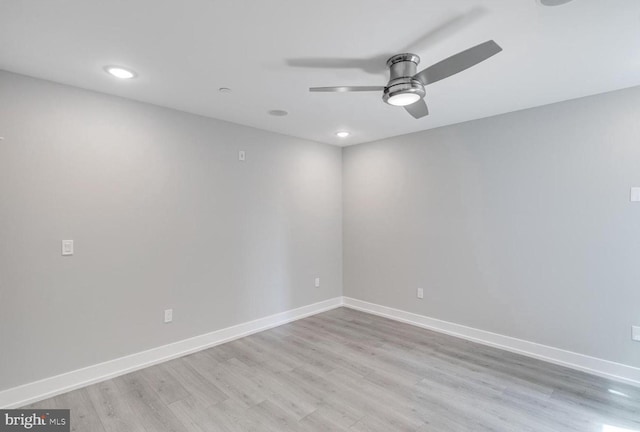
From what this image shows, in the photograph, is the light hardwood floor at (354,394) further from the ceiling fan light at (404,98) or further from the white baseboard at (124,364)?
the ceiling fan light at (404,98)

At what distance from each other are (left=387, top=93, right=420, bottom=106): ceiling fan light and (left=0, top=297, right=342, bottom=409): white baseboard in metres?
2.96

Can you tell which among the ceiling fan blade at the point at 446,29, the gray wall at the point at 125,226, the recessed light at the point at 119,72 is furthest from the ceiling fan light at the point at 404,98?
the gray wall at the point at 125,226

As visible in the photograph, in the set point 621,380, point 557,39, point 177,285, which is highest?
point 557,39

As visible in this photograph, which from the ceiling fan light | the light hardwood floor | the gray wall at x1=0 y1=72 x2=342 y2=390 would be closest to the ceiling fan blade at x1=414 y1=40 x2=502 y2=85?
the ceiling fan light

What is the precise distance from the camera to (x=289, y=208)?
4219mm

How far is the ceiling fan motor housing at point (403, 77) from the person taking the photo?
1.98 m

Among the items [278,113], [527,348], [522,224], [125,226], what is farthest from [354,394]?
[278,113]

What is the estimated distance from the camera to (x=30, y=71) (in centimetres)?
232

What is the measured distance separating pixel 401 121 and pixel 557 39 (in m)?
1.74

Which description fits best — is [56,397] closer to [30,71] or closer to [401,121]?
[30,71]

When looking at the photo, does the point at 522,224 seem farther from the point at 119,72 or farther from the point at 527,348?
the point at 119,72

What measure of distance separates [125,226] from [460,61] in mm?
2935

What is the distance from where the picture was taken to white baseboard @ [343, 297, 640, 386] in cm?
269

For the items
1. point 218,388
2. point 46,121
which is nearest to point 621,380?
point 218,388
